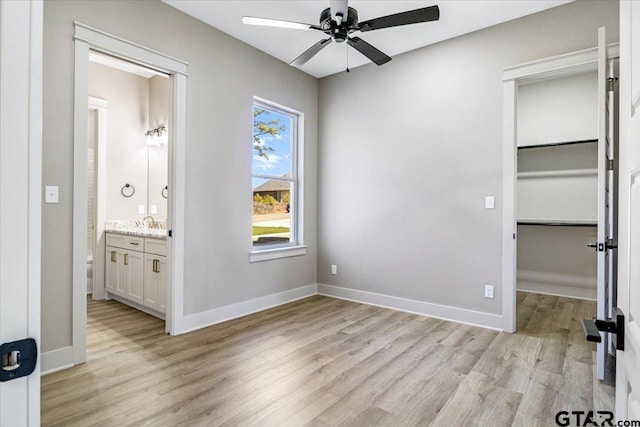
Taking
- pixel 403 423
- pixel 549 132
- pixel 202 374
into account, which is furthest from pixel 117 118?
pixel 549 132

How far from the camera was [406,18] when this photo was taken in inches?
89.0

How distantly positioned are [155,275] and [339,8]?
2.98 meters

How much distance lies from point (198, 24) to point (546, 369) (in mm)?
4081

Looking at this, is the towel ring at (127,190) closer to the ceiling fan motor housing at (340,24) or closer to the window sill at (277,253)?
the window sill at (277,253)

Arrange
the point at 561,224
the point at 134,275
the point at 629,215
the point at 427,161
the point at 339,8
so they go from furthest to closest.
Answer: the point at 561,224 → the point at 134,275 → the point at 427,161 → the point at 339,8 → the point at 629,215

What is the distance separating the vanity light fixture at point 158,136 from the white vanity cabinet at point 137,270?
4.52 feet

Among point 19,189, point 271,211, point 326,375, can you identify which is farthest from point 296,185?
point 19,189

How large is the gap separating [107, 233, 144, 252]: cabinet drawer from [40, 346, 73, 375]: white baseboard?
144 cm

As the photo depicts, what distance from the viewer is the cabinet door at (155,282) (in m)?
3.42

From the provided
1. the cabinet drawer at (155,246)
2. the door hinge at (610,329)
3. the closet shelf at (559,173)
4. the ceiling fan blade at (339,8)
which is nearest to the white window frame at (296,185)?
the cabinet drawer at (155,246)

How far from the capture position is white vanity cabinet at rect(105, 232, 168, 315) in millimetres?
3462

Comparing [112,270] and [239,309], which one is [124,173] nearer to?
[112,270]

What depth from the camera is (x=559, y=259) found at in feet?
15.2

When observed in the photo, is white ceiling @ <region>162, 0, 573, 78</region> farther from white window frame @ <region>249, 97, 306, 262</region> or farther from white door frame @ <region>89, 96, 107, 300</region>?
white door frame @ <region>89, 96, 107, 300</region>
